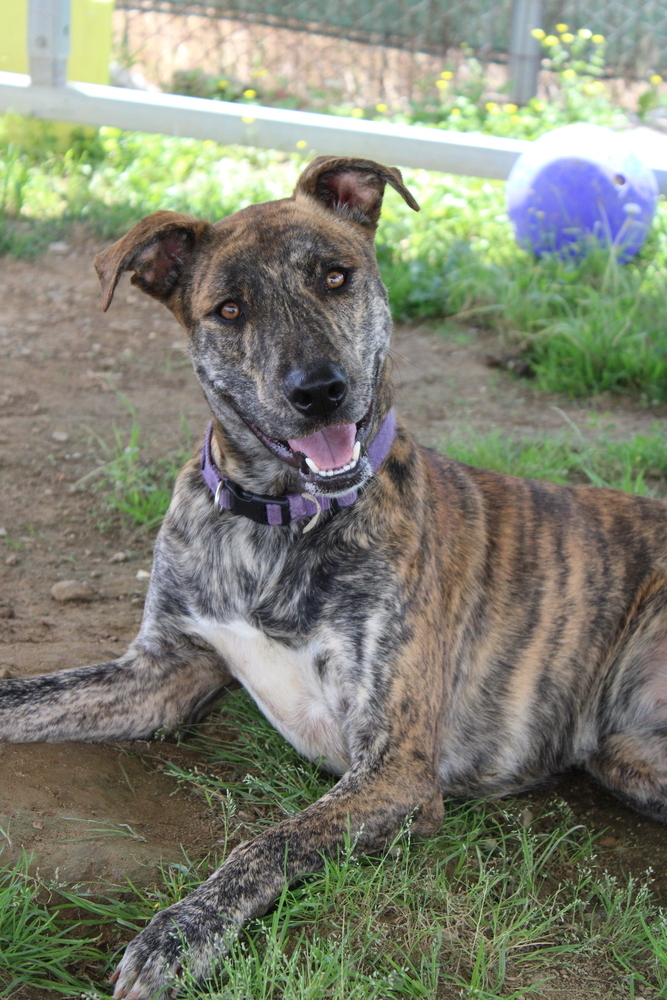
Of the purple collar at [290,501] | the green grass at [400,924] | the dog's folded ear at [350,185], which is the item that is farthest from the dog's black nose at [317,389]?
the green grass at [400,924]

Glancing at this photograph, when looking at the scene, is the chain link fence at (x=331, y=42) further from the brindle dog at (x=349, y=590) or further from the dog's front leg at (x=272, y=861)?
the dog's front leg at (x=272, y=861)

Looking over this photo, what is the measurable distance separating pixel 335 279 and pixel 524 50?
7694 mm

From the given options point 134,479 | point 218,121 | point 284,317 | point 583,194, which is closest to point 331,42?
point 218,121

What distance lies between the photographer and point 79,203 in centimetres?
693

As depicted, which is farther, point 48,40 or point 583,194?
point 48,40

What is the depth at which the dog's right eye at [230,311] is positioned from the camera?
286cm

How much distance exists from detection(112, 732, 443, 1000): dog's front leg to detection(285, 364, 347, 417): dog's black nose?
36.7 inches

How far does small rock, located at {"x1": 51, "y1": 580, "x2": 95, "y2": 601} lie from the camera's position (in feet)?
12.4

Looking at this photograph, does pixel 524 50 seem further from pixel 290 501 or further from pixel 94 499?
pixel 290 501

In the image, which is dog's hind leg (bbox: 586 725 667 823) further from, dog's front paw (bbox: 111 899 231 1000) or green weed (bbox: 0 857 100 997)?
green weed (bbox: 0 857 100 997)

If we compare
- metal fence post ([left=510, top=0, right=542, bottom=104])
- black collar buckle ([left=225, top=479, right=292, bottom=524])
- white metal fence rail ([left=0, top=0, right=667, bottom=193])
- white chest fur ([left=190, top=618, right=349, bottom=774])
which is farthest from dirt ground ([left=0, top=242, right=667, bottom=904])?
metal fence post ([left=510, top=0, right=542, bottom=104])

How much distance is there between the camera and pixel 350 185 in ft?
10.5

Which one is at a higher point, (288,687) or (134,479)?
(288,687)

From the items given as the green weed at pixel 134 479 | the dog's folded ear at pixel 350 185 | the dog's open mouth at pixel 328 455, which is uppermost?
the dog's folded ear at pixel 350 185
